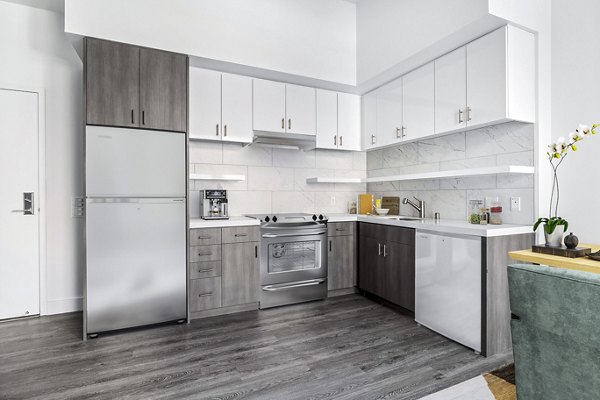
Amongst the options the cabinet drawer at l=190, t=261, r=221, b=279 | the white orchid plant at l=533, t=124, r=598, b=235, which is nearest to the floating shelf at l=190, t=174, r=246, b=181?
the cabinet drawer at l=190, t=261, r=221, b=279

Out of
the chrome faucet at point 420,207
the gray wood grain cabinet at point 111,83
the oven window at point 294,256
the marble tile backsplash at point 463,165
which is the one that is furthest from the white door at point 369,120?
the gray wood grain cabinet at point 111,83

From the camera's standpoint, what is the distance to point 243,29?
3508mm

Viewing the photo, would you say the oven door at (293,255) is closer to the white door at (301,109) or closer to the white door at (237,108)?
the white door at (237,108)

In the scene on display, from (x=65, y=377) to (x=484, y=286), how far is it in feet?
10.0

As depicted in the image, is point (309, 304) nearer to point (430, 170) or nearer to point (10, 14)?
point (430, 170)

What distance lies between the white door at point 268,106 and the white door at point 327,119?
0.51m

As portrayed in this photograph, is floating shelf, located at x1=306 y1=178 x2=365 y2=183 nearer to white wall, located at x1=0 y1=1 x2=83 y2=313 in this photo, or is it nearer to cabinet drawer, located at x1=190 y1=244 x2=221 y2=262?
cabinet drawer, located at x1=190 y1=244 x2=221 y2=262

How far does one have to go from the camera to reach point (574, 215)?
8.85ft

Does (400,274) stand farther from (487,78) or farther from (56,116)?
(56,116)

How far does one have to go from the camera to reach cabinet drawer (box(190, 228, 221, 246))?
10.6 feet

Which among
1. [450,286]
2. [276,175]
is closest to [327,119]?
[276,175]

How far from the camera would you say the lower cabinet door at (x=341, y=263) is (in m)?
3.89

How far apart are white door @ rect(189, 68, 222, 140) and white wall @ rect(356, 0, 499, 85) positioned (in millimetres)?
1771

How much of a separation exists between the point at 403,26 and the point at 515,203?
2078mm
